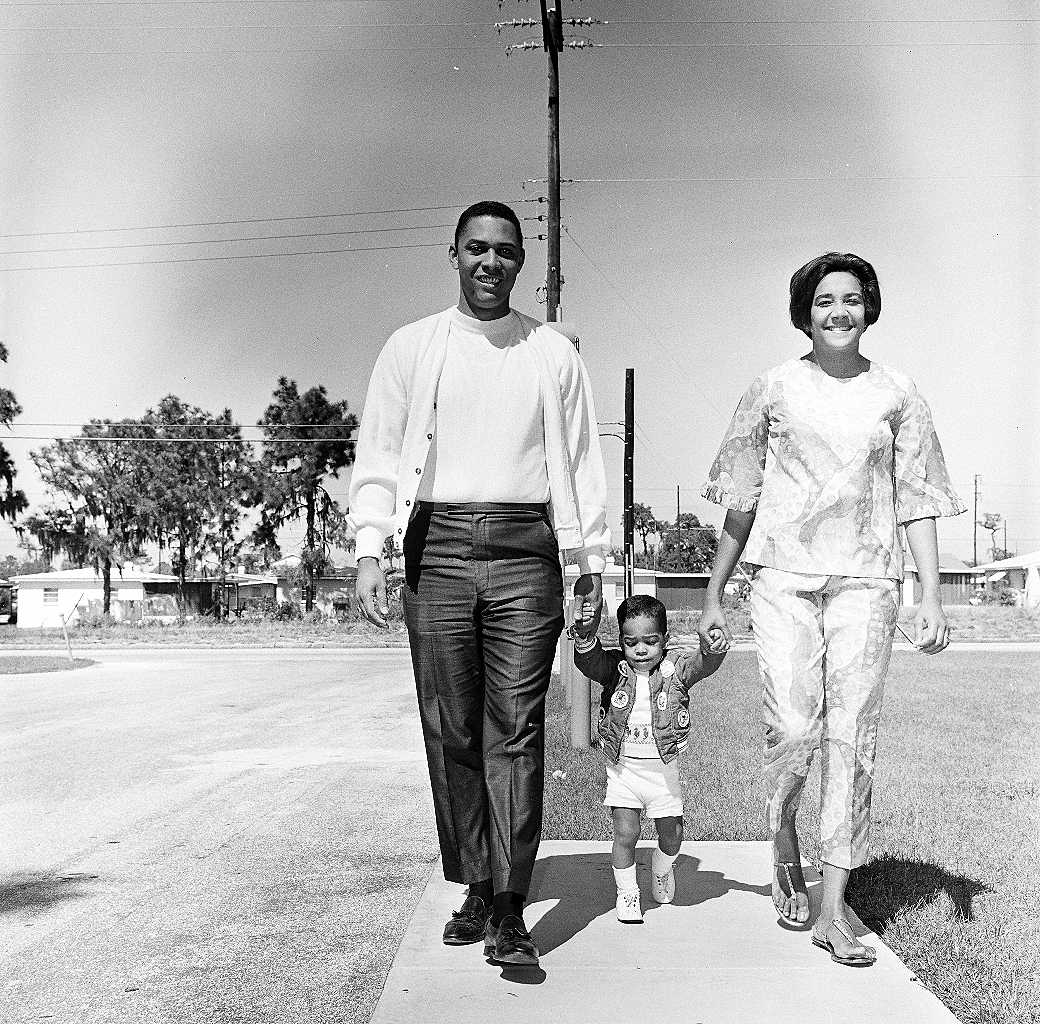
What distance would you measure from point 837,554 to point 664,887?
139cm

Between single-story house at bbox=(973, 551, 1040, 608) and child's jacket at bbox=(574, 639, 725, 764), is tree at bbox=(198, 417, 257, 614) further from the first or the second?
child's jacket at bbox=(574, 639, 725, 764)

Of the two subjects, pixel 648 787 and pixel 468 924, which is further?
pixel 648 787

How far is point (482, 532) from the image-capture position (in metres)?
3.74

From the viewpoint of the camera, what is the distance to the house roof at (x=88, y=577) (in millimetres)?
65000

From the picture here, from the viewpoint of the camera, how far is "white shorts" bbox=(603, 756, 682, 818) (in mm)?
4109

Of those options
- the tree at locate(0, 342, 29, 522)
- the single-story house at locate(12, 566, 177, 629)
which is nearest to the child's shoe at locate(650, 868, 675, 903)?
the tree at locate(0, 342, 29, 522)

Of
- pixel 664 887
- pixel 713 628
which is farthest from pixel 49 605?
pixel 713 628

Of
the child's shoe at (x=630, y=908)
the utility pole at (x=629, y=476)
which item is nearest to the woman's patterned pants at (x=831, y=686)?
the child's shoe at (x=630, y=908)

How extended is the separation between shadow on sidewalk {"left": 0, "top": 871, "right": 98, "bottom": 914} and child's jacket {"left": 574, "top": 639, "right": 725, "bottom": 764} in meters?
2.47

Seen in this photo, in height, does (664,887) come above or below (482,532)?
below

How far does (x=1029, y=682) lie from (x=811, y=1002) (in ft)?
48.8

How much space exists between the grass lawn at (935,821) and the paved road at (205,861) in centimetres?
122

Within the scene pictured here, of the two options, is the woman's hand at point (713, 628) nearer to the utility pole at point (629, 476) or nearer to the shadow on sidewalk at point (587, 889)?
the shadow on sidewalk at point (587, 889)

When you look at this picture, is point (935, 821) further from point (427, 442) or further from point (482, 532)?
point (427, 442)
